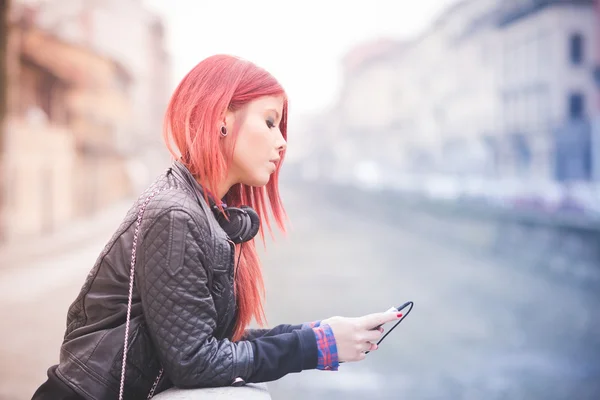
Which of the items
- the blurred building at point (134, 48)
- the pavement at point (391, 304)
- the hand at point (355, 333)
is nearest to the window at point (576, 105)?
the pavement at point (391, 304)

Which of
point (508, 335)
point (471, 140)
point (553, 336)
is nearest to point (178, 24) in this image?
point (471, 140)

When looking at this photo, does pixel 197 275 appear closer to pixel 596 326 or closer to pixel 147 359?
pixel 147 359

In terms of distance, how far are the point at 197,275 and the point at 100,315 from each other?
0.47 feet

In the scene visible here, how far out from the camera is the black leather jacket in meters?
0.62

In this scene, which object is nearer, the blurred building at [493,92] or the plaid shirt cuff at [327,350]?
the plaid shirt cuff at [327,350]

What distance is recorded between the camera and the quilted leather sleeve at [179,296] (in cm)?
62

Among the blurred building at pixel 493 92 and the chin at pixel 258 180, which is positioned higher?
the blurred building at pixel 493 92

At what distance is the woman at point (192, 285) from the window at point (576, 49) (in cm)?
364

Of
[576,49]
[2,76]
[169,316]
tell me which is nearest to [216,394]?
[169,316]

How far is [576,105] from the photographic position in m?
3.84

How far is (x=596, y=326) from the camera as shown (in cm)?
358

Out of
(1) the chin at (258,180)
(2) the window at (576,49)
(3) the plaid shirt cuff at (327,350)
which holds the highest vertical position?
(2) the window at (576,49)

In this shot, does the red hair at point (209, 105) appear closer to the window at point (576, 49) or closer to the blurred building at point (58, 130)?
the blurred building at point (58, 130)

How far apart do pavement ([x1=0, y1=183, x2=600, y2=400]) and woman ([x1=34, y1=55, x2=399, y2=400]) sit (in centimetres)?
244
